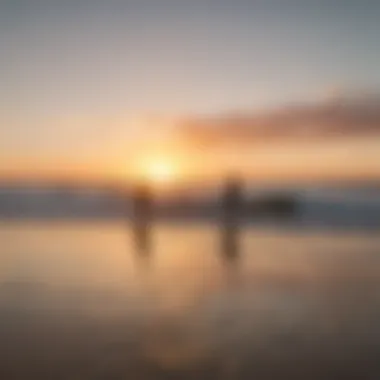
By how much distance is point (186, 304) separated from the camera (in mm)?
A: 1862

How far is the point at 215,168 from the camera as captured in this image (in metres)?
1.98

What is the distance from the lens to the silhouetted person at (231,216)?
204 centimetres

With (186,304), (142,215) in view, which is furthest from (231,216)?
(186,304)

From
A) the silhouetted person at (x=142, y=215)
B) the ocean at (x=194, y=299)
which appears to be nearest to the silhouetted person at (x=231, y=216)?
the ocean at (x=194, y=299)

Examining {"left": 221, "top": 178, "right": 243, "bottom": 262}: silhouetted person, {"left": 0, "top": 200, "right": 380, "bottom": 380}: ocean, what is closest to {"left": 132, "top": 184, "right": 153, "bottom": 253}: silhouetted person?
{"left": 0, "top": 200, "right": 380, "bottom": 380}: ocean

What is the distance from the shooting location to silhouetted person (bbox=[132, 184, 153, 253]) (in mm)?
2125

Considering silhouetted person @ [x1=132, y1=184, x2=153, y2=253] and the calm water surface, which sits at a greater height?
silhouetted person @ [x1=132, y1=184, x2=153, y2=253]

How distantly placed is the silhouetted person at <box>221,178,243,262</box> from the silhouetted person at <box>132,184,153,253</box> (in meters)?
0.31

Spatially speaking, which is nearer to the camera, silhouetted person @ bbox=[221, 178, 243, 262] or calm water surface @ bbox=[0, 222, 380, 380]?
calm water surface @ bbox=[0, 222, 380, 380]

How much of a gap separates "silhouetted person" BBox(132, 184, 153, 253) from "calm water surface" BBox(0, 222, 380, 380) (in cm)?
5

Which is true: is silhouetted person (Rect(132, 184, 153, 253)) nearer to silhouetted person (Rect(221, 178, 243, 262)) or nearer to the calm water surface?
the calm water surface

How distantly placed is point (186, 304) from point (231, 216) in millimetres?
514

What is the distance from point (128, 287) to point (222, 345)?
46cm

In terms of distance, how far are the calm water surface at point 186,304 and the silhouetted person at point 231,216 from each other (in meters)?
0.04
